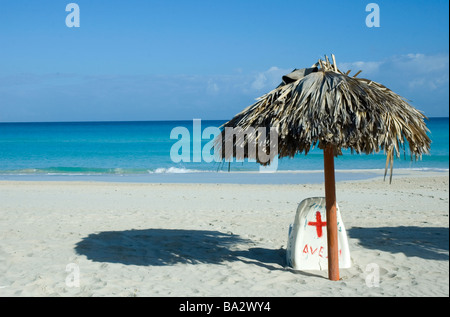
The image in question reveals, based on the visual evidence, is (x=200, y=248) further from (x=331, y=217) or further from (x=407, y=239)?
(x=407, y=239)

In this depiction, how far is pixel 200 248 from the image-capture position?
263 inches

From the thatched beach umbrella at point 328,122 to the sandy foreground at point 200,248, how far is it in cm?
77

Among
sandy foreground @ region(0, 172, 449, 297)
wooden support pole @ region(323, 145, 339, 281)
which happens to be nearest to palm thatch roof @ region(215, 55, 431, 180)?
wooden support pole @ region(323, 145, 339, 281)

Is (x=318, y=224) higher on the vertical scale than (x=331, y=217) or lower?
lower

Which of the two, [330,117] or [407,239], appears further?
[407,239]

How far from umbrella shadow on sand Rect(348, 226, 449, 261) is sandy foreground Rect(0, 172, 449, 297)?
14 millimetres

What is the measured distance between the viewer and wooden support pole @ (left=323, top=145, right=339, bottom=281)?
5152mm

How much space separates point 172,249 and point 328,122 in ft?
10.2

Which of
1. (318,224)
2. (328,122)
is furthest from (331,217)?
(328,122)

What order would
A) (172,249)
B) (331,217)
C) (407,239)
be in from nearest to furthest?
(331,217) < (172,249) < (407,239)

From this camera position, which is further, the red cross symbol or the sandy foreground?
the red cross symbol

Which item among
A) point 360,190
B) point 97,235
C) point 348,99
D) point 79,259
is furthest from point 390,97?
point 360,190

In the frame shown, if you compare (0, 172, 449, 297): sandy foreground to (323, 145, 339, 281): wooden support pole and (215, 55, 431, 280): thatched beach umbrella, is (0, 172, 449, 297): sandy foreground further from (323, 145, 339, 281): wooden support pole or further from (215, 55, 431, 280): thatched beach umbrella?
(215, 55, 431, 280): thatched beach umbrella
